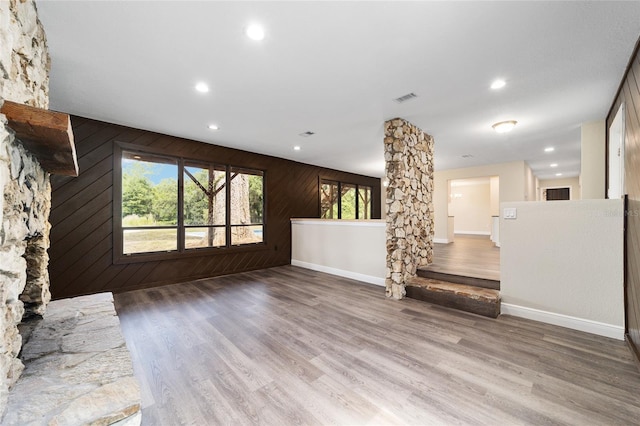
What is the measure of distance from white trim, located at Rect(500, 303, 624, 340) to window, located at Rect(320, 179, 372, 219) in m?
4.98

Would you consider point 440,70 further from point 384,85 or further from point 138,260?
A: point 138,260

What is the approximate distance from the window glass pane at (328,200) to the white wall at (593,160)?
5216 millimetres

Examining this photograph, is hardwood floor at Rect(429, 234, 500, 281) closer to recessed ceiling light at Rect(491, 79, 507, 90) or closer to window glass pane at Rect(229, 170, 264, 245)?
recessed ceiling light at Rect(491, 79, 507, 90)

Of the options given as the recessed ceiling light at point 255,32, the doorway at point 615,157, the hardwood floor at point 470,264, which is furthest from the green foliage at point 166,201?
the doorway at point 615,157

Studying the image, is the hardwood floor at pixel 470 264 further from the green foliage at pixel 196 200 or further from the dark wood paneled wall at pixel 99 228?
the green foliage at pixel 196 200

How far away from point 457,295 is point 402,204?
138 cm

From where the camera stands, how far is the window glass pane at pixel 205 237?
4596mm

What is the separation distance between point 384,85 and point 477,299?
8.80ft

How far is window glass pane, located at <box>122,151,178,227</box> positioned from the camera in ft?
13.1

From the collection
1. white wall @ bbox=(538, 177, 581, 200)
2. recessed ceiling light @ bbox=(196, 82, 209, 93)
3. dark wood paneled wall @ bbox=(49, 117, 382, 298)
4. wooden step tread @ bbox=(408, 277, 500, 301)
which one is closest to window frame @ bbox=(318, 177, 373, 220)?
dark wood paneled wall @ bbox=(49, 117, 382, 298)

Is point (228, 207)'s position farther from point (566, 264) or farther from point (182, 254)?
point (566, 264)

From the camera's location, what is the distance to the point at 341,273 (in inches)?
193

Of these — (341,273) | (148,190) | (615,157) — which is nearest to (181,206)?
(148,190)

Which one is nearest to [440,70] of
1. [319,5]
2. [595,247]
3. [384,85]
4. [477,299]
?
[384,85]
